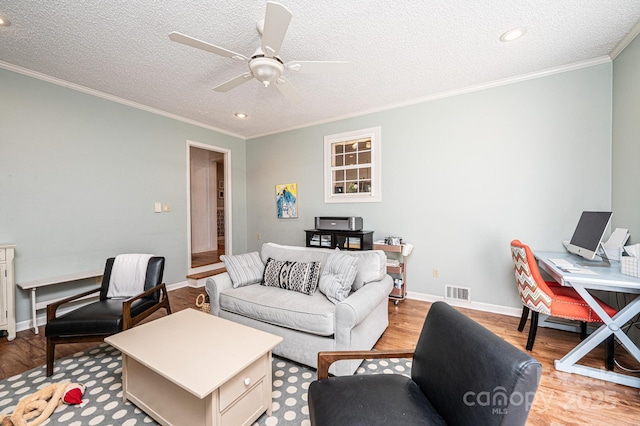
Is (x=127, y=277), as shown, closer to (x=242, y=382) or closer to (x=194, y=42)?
(x=242, y=382)

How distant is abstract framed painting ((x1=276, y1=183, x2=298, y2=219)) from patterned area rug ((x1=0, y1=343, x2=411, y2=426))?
2708 millimetres

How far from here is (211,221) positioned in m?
6.86

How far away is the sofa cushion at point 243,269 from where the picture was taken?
8.22 ft

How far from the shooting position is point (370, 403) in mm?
1054

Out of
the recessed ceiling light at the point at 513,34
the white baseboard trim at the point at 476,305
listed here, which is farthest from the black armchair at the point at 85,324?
the recessed ceiling light at the point at 513,34

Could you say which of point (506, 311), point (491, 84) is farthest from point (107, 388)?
point (491, 84)

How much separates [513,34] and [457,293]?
2702 mm

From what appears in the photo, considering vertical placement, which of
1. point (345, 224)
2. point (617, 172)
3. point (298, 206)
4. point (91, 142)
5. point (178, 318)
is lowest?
point (178, 318)

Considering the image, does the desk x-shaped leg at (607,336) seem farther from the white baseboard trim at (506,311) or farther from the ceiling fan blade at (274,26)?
the ceiling fan blade at (274,26)

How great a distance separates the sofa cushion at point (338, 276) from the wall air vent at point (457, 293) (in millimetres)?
1698

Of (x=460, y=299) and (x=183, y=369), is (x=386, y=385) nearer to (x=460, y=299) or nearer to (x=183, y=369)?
(x=183, y=369)

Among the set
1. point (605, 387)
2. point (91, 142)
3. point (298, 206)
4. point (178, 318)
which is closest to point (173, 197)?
point (91, 142)

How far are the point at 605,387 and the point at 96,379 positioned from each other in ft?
11.6

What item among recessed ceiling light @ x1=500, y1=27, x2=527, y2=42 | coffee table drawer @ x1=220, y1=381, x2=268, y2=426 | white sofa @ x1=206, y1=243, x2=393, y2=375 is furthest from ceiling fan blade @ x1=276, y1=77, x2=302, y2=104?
coffee table drawer @ x1=220, y1=381, x2=268, y2=426
